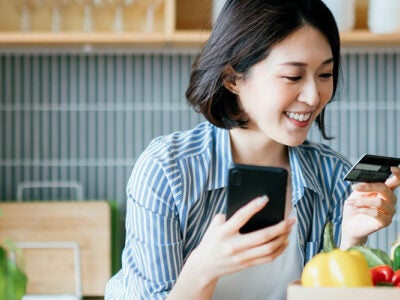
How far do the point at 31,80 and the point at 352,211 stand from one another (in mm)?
1613

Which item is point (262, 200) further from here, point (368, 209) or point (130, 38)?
point (130, 38)

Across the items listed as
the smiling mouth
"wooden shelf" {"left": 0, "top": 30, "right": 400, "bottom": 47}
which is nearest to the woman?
the smiling mouth

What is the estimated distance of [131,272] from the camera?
4.67 ft

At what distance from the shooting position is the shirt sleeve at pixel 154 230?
1353 mm

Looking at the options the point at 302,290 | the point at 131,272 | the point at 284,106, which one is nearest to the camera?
the point at 302,290

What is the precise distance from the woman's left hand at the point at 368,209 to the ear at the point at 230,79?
26 centimetres

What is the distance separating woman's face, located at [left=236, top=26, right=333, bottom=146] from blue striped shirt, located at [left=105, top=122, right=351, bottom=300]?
0.14 meters

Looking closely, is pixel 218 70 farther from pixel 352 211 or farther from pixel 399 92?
pixel 399 92

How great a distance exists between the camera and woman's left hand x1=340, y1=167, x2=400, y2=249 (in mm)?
1354

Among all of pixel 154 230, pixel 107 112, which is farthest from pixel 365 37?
pixel 154 230

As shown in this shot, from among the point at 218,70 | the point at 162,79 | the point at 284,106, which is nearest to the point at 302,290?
the point at 284,106

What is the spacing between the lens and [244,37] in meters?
1.36

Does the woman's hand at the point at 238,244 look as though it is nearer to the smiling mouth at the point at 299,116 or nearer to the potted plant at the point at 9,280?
the smiling mouth at the point at 299,116

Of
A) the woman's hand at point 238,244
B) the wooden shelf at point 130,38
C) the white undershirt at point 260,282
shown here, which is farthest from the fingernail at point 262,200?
the wooden shelf at point 130,38
